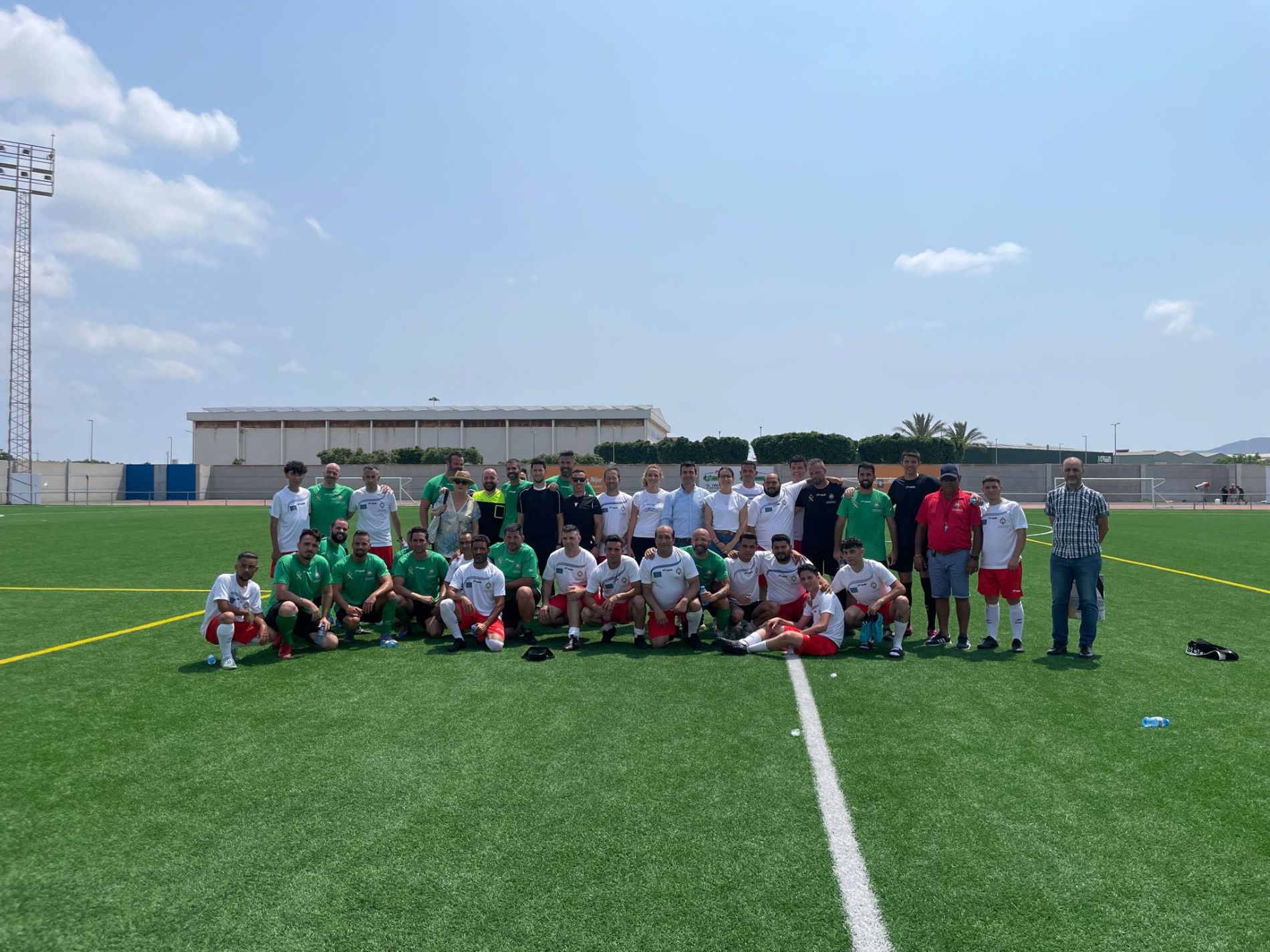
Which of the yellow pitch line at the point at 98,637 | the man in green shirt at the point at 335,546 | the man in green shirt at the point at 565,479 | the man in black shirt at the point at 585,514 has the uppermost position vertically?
the man in green shirt at the point at 565,479

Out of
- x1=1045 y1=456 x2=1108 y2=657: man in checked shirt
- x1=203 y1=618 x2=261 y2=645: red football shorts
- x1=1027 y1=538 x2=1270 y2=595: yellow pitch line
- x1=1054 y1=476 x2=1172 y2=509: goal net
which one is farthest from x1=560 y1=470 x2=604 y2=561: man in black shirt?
x1=1054 y1=476 x2=1172 y2=509: goal net

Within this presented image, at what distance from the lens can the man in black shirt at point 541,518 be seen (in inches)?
385

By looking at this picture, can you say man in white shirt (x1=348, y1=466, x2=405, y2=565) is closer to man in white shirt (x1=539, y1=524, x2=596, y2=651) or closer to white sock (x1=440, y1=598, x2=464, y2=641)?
white sock (x1=440, y1=598, x2=464, y2=641)

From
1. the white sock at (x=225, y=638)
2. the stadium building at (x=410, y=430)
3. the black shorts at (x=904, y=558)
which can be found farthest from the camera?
the stadium building at (x=410, y=430)

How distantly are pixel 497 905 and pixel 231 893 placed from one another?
3.89 ft

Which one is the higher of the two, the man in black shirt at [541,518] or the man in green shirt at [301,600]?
the man in black shirt at [541,518]

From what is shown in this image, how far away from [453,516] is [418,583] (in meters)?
1.09

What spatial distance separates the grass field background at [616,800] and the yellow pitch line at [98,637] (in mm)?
181

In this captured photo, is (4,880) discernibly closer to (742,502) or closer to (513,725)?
(513,725)

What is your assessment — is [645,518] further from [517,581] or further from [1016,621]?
[1016,621]

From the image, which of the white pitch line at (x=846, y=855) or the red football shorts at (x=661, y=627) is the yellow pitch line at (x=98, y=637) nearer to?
the red football shorts at (x=661, y=627)

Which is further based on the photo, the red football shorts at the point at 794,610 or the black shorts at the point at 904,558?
the black shorts at the point at 904,558

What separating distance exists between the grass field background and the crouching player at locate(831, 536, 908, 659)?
449 millimetres

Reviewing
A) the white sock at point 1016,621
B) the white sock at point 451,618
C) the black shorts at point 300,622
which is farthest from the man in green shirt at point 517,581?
the white sock at point 1016,621
